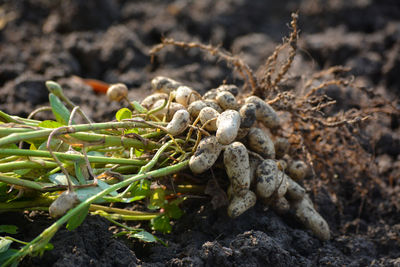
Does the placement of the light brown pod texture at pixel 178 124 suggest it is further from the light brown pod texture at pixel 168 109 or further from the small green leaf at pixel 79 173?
the small green leaf at pixel 79 173

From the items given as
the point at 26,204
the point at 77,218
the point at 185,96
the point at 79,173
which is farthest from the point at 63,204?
the point at 185,96

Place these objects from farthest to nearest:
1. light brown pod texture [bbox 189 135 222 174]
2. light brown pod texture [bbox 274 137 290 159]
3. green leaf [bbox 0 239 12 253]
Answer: light brown pod texture [bbox 274 137 290 159]
light brown pod texture [bbox 189 135 222 174]
green leaf [bbox 0 239 12 253]

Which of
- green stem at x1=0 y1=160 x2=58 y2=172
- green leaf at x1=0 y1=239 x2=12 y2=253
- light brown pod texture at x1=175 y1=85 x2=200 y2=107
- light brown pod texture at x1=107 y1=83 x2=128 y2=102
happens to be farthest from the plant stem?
light brown pod texture at x1=107 y1=83 x2=128 y2=102

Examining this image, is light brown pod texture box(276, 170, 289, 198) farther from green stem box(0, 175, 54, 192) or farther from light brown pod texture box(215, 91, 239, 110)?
green stem box(0, 175, 54, 192)

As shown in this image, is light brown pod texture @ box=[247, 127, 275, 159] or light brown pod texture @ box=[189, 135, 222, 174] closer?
light brown pod texture @ box=[189, 135, 222, 174]

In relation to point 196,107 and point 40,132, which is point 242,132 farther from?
point 40,132

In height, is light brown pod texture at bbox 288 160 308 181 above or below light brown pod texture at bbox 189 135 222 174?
above

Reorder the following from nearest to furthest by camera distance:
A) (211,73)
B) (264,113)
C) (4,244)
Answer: (4,244)
(264,113)
(211,73)
